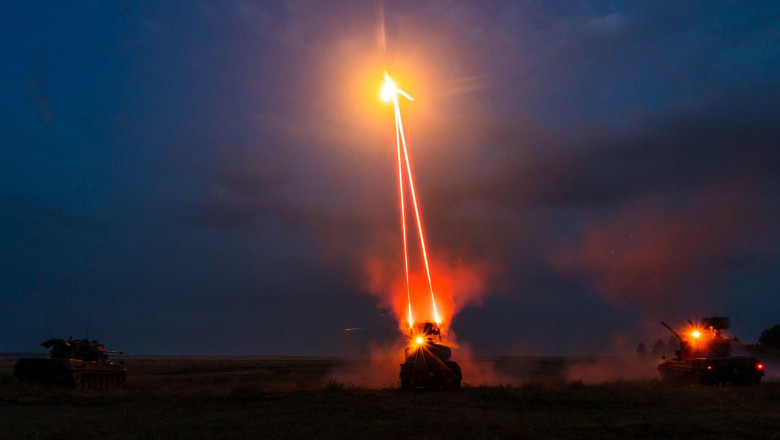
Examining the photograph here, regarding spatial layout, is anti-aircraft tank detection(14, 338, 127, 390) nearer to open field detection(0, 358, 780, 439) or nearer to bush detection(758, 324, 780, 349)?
open field detection(0, 358, 780, 439)

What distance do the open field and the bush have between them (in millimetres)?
60974

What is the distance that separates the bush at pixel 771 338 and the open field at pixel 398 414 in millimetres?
60974

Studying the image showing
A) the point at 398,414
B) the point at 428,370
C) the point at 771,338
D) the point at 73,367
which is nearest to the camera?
the point at 398,414

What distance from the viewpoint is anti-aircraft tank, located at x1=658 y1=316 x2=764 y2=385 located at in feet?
97.3

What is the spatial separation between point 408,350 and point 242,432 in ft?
56.5

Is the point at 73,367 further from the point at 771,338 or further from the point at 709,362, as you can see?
the point at 771,338

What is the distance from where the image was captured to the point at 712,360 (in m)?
30.3

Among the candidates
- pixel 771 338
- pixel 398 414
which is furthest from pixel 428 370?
pixel 771 338

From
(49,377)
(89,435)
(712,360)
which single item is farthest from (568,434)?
(49,377)

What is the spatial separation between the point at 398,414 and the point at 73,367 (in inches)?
863

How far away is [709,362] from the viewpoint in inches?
1192

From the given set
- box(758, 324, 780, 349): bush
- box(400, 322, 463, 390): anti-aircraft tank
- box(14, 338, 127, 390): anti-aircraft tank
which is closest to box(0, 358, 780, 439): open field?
box(400, 322, 463, 390): anti-aircraft tank

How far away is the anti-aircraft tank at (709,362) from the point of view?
2966 cm

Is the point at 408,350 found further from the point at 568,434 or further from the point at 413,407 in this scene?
the point at 568,434
